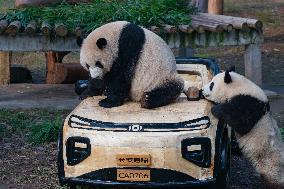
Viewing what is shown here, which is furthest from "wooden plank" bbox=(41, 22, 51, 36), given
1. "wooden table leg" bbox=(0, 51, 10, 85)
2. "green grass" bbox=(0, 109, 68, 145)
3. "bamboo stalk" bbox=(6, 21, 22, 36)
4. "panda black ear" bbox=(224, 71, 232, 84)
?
"panda black ear" bbox=(224, 71, 232, 84)

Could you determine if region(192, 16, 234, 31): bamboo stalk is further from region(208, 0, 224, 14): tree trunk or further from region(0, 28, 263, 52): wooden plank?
region(208, 0, 224, 14): tree trunk

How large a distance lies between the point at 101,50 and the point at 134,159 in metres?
1.24

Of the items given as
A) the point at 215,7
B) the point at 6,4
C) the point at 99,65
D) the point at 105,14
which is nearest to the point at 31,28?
the point at 105,14

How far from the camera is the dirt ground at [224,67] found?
6.56 meters

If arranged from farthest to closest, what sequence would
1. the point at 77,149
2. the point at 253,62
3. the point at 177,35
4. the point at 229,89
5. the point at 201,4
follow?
1. the point at 201,4
2. the point at 253,62
3. the point at 177,35
4. the point at 229,89
5. the point at 77,149

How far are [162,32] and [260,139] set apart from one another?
399 centimetres

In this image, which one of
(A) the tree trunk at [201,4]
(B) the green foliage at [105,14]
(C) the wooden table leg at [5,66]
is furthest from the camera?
(A) the tree trunk at [201,4]

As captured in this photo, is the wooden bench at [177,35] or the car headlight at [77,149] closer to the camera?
the car headlight at [77,149]

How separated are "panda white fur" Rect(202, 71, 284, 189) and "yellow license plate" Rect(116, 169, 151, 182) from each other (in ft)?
3.18

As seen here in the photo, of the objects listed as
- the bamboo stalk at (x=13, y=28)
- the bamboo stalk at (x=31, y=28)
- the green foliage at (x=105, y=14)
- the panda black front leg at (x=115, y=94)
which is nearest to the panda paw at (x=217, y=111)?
the panda black front leg at (x=115, y=94)

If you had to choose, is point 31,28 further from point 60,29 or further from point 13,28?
point 60,29

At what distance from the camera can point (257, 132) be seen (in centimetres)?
605

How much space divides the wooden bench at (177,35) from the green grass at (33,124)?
941mm

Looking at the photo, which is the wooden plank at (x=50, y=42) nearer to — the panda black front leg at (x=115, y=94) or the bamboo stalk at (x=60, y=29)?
the bamboo stalk at (x=60, y=29)
